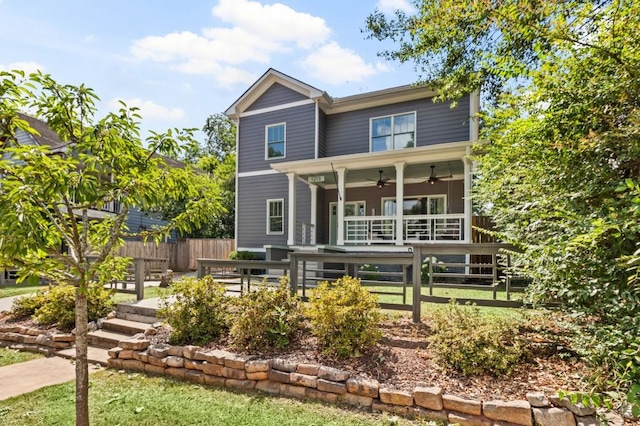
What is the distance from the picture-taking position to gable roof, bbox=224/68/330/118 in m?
13.1

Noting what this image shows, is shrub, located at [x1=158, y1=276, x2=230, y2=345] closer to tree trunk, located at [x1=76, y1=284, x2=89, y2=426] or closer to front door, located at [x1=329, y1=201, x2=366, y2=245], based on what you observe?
tree trunk, located at [x1=76, y1=284, x2=89, y2=426]

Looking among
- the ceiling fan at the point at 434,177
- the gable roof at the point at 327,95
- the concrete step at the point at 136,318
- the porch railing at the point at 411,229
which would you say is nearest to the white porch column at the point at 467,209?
the porch railing at the point at 411,229

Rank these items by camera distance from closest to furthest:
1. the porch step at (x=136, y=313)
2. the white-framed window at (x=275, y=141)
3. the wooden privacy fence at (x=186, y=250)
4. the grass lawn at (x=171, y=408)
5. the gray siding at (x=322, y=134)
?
the grass lawn at (x=171, y=408), the porch step at (x=136, y=313), the gray siding at (x=322, y=134), the white-framed window at (x=275, y=141), the wooden privacy fence at (x=186, y=250)

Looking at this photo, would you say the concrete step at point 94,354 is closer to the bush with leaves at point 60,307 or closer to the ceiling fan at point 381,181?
the bush with leaves at point 60,307

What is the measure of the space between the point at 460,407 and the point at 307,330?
2.31 m

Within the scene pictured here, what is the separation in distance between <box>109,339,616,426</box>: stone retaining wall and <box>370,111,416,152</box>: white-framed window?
1017cm

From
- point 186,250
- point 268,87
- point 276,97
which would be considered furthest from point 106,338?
point 186,250

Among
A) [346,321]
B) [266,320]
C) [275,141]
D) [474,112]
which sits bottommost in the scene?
[266,320]

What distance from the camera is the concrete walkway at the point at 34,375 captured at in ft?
14.3

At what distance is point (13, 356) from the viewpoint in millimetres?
5770

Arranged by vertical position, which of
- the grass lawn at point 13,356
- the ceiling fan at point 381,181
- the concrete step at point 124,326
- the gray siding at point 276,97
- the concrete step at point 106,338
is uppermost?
the gray siding at point 276,97

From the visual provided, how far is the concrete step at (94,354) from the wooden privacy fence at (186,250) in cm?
1117

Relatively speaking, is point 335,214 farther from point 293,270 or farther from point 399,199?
point 293,270

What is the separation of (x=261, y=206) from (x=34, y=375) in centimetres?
991
